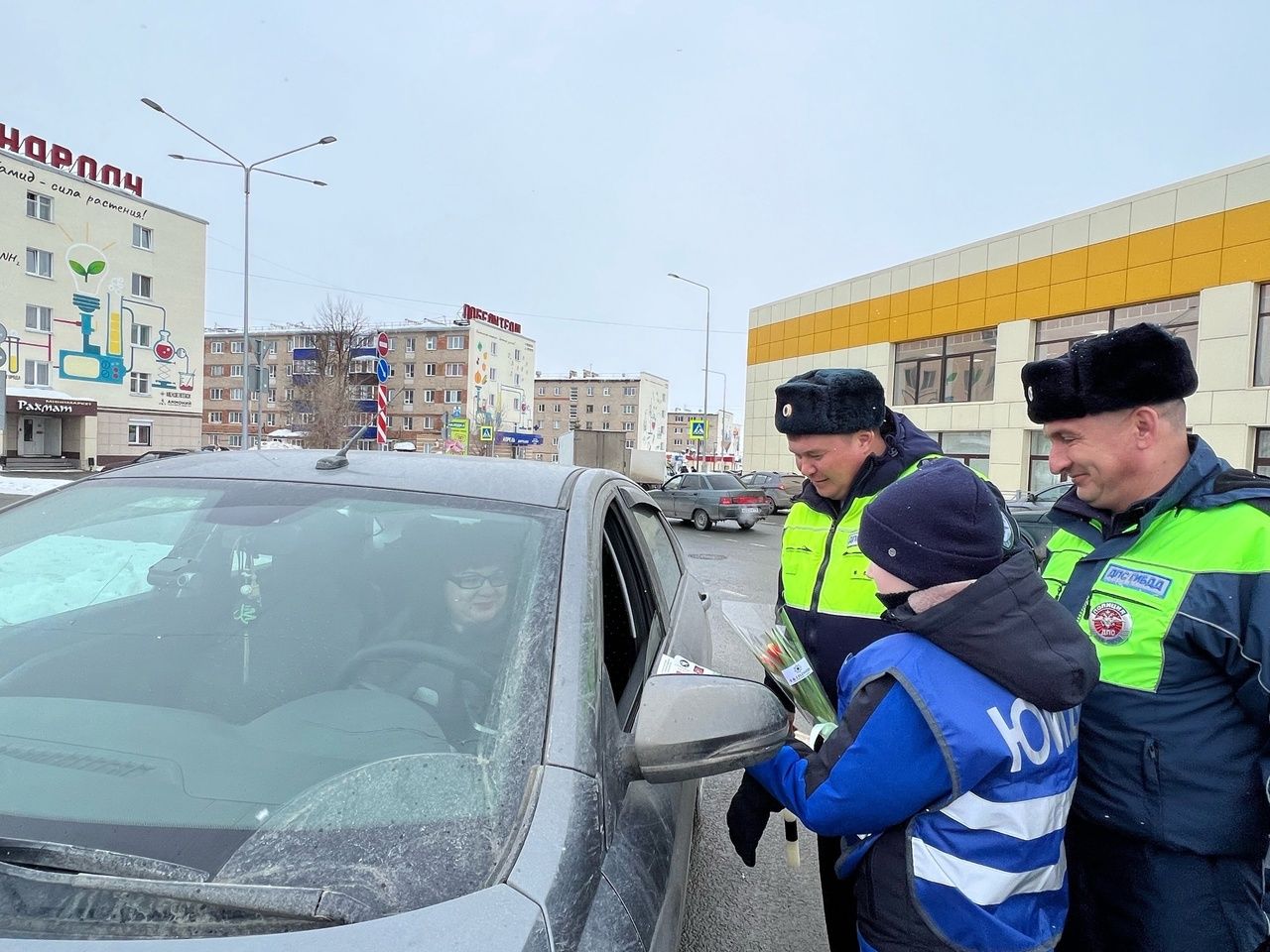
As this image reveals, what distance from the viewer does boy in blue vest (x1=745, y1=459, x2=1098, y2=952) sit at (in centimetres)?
124

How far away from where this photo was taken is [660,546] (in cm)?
312

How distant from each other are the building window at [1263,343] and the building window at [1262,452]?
3.48 feet

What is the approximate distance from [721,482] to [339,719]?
712 inches

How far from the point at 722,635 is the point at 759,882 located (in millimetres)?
4151

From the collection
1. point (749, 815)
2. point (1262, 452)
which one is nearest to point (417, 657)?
point (749, 815)

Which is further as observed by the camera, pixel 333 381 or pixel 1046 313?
pixel 333 381

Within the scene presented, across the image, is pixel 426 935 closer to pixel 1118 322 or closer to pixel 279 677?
pixel 279 677

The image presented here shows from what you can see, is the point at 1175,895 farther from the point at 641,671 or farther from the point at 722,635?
the point at 722,635

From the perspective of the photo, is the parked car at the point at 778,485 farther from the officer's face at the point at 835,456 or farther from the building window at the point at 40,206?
the building window at the point at 40,206

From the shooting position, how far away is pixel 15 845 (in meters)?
0.96

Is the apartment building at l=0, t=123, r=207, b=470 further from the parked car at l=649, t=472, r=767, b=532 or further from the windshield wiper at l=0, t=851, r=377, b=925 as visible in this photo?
the windshield wiper at l=0, t=851, r=377, b=925

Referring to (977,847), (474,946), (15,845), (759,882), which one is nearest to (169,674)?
(15,845)

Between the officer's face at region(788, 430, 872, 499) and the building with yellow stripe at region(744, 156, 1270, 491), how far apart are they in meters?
8.34

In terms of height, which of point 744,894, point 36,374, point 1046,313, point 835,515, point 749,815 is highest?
point 1046,313
